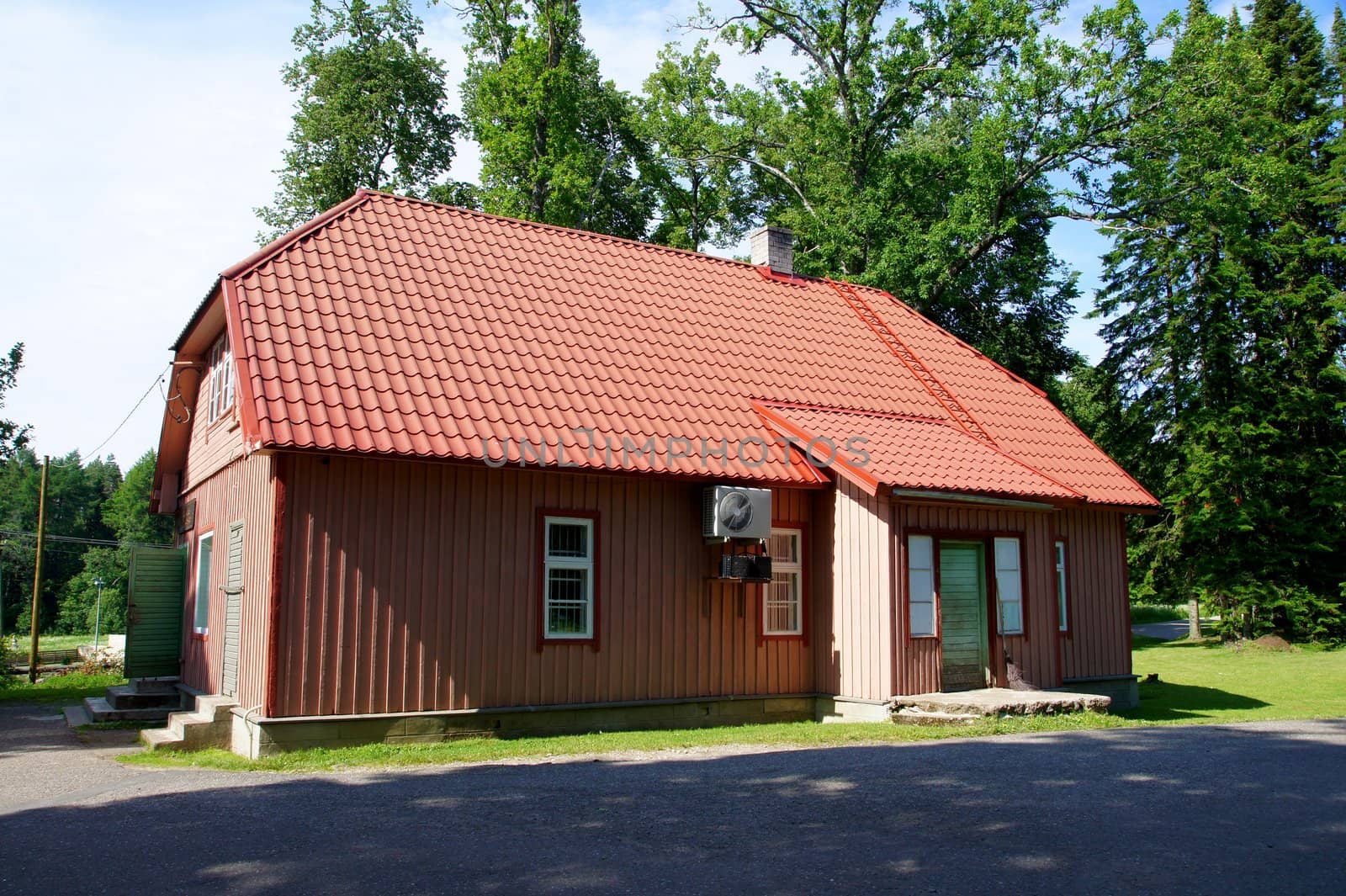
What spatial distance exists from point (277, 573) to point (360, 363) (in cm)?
270

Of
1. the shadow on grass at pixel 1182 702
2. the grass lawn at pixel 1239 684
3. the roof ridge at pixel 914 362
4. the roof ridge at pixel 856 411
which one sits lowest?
the shadow on grass at pixel 1182 702

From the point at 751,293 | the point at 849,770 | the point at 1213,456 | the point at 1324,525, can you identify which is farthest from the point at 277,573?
the point at 1324,525

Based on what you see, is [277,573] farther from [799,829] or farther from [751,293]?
[751,293]

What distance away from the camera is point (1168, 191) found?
2583 cm

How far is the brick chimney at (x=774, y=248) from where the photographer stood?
19422 mm

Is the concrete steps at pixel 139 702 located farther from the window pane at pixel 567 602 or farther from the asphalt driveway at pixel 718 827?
the window pane at pixel 567 602

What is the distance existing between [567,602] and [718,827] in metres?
6.22

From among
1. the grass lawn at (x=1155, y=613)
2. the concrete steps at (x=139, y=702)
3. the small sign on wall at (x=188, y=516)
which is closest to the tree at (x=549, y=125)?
the small sign on wall at (x=188, y=516)

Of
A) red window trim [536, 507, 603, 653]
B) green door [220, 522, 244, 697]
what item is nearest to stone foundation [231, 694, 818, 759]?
red window trim [536, 507, 603, 653]

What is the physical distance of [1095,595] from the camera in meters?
17.2

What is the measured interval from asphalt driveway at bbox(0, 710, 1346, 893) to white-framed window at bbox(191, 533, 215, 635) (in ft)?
17.3

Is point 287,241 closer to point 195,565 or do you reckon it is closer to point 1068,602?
point 195,565

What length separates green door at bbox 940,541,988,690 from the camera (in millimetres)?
14492

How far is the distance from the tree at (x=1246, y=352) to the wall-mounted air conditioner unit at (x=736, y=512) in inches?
682
